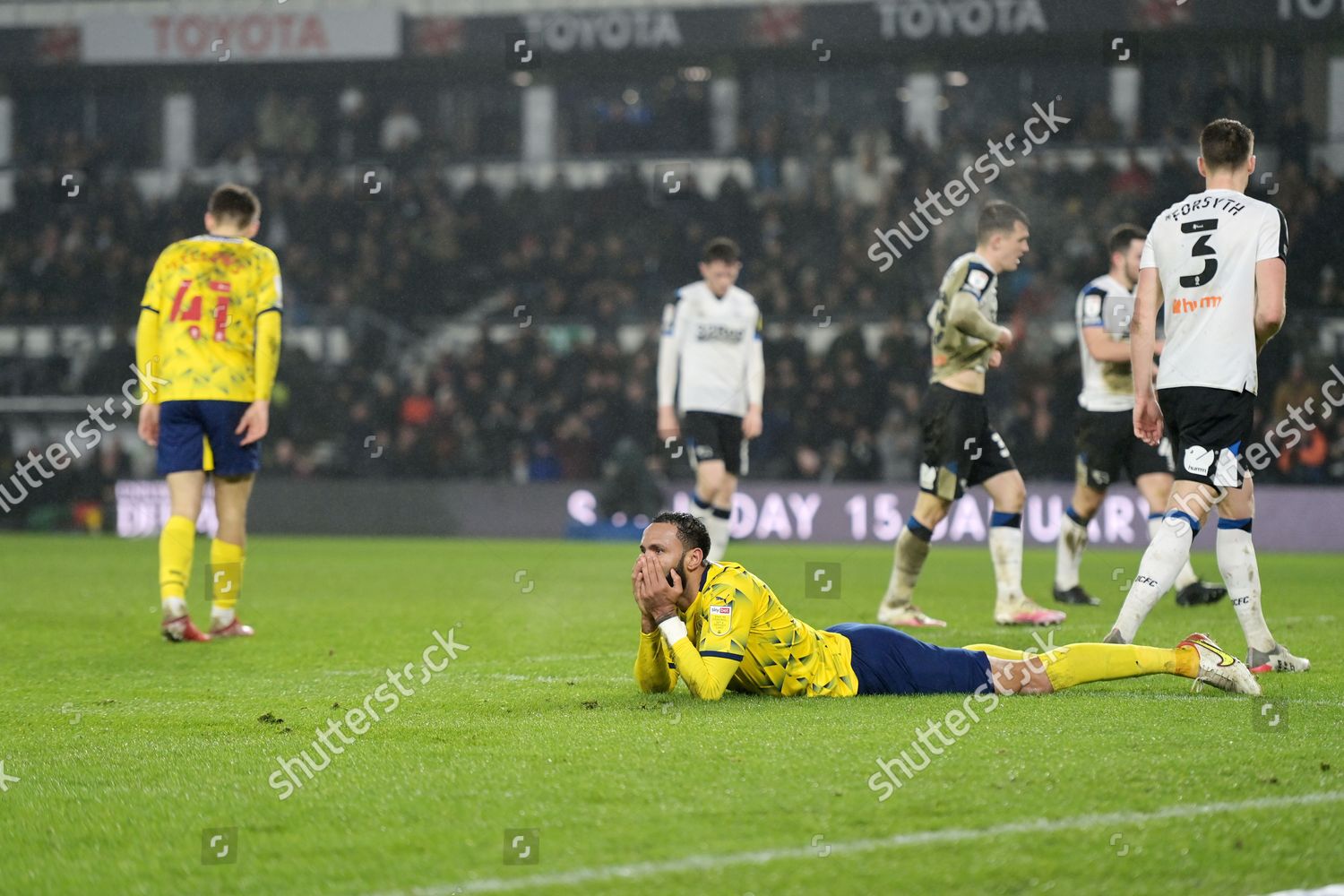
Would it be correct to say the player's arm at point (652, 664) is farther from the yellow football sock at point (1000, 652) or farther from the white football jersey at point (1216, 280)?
the white football jersey at point (1216, 280)

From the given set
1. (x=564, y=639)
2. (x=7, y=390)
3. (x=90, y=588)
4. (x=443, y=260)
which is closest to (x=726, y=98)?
(x=443, y=260)

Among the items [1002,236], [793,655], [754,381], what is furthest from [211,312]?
[754,381]

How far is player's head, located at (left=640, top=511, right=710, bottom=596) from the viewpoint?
5.21 metres

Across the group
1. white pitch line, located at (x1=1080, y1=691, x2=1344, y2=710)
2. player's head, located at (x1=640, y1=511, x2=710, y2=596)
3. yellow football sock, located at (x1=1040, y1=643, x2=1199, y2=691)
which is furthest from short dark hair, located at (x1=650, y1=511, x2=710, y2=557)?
white pitch line, located at (x1=1080, y1=691, x2=1344, y2=710)

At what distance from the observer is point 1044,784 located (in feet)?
13.0

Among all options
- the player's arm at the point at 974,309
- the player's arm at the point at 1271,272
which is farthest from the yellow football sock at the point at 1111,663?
the player's arm at the point at 974,309

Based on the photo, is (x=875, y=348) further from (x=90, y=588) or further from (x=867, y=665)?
(x=867, y=665)

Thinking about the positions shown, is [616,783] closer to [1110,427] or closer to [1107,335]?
[1107,335]

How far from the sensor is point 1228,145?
618 centimetres

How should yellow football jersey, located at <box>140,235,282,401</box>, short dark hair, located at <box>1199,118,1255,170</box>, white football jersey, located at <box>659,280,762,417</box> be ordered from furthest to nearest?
1. white football jersey, located at <box>659,280,762,417</box>
2. yellow football jersey, located at <box>140,235,282,401</box>
3. short dark hair, located at <box>1199,118,1255,170</box>

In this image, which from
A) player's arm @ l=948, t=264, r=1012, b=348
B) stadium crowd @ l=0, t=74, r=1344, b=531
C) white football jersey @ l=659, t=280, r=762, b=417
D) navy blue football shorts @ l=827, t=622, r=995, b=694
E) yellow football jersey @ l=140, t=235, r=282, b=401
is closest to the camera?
navy blue football shorts @ l=827, t=622, r=995, b=694

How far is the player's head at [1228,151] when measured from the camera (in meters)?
6.19

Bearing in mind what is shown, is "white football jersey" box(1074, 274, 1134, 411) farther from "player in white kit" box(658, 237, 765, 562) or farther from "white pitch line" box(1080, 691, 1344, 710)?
"white pitch line" box(1080, 691, 1344, 710)

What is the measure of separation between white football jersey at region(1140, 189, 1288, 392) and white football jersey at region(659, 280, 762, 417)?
211 inches
